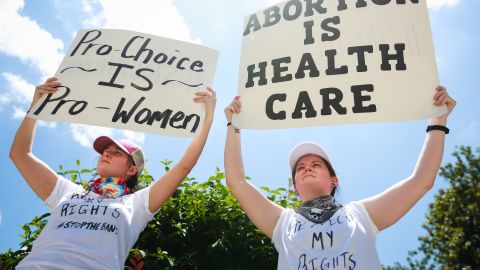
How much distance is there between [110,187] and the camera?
2.74 metres

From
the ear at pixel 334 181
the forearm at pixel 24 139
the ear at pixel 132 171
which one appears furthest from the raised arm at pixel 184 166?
the forearm at pixel 24 139

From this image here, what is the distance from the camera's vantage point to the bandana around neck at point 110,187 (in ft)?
8.89

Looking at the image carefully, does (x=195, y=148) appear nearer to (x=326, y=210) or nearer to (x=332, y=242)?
(x=326, y=210)

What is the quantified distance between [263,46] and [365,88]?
2.90 feet

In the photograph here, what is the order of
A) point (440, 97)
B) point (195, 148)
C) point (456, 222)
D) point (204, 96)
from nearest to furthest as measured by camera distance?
point (440, 97) < point (195, 148) < point (204, 96) < point (456, 222)

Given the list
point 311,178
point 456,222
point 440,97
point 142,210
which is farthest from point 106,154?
point 456,222

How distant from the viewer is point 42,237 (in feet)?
7.92

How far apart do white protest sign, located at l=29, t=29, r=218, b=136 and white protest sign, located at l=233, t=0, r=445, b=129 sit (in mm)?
477

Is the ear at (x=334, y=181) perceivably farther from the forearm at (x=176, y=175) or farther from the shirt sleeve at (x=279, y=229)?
the forearm at (x=176, y=175)

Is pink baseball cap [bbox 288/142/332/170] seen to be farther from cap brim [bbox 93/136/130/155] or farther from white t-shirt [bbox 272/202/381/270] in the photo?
cap brim [bbox 93/136/130/155]

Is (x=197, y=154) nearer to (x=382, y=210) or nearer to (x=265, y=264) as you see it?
(x=265, y=264)

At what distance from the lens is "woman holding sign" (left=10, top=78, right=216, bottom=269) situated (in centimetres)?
227

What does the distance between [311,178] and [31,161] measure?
208cm

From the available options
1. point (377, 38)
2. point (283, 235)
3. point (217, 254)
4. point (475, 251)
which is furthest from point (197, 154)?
point (475, 251)
